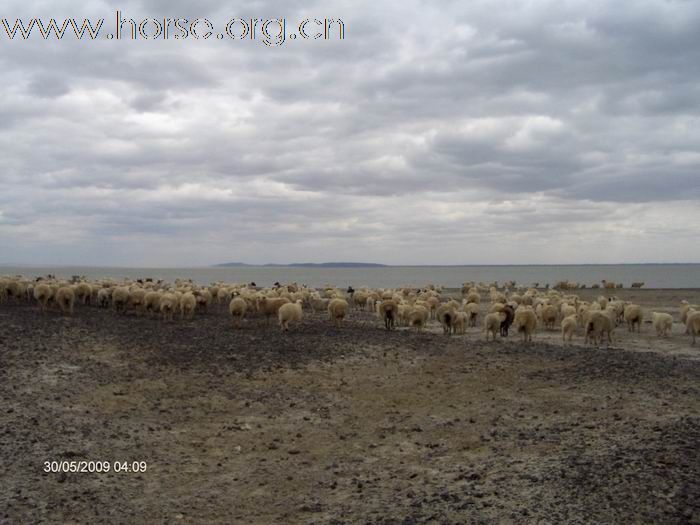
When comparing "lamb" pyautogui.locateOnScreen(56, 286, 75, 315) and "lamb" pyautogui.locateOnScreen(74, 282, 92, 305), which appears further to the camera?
"lamb" pyautogui.locateOnScreen(74, 282, 92, 305)

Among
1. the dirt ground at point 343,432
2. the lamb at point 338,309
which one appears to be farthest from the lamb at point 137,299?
the dirt ground at point 343,432

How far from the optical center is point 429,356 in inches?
700

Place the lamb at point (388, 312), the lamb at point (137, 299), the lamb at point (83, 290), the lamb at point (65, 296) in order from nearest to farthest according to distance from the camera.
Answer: the lamb at point (388, 312)
the lamb at point (65, 296)
the lamb at point (137, 299)
the lamb at point (83, 290)

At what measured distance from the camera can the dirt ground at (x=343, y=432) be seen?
24.7 ft

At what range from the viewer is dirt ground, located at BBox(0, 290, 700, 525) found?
753 centimetres

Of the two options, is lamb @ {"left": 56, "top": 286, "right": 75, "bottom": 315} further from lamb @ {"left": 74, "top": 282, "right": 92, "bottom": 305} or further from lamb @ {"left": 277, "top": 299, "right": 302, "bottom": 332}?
lamb @ {"left": 277, "top": 299, "right": 302, "bottom": 332}

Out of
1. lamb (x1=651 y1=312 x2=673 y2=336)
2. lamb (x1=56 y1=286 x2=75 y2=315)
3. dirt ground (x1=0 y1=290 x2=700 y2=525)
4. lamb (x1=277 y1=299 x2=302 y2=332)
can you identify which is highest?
lamb (x1=56 y1=286 x2=75 y2=315)

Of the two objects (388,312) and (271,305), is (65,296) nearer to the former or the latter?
(271,305)

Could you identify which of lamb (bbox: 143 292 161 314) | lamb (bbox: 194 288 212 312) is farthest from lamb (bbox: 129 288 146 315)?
lamb (bbox: 194 288 212 312)

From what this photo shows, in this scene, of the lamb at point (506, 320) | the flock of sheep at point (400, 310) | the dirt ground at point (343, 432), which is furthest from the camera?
the lamb at point (506, 320)

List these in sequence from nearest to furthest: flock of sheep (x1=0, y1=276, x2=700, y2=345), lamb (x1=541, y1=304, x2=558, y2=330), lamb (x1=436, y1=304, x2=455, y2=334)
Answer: flock of sheep (x1=0, y1=276, x2=700, y2=345)
lamb (x1=436, y1=304, x2=455, y2=334)
lamb (x1=541, y1=304, x2=558, y2=330)

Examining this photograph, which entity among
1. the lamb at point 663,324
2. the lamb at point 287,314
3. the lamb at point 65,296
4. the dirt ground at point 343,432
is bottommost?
the dirt ground at point 343,432

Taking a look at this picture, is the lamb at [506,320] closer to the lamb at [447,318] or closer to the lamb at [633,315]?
the lamb at [447,318]

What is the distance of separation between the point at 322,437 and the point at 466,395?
154 inches
